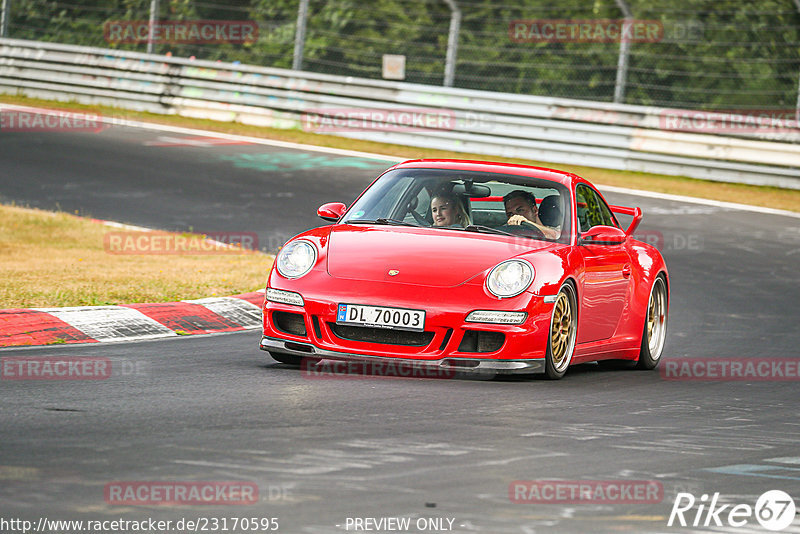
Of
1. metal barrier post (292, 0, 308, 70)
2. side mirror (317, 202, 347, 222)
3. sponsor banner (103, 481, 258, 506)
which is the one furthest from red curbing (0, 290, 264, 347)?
metal barrier post (292, 0, 308, 70)

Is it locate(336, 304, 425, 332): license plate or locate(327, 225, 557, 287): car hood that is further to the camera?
locate(327, 225, 557, 287): car hood

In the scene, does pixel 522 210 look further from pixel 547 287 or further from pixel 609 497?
pixel 609 497

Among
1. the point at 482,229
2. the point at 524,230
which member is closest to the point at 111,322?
the point at 482,229

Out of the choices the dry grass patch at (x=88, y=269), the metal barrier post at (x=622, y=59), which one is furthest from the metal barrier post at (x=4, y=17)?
the dry grass patch at (x=88, y=269)

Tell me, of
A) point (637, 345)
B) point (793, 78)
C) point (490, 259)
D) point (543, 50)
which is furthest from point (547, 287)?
point (543, 50)

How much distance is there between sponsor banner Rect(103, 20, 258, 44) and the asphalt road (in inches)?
636

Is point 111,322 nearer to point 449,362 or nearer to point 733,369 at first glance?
point 449,362

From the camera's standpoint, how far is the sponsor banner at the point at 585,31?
68.9 feet

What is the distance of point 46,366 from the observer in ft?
23.9

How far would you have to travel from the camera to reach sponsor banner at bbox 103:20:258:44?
82.1 ft

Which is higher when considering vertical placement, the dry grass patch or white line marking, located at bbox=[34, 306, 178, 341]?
the dry grass patch

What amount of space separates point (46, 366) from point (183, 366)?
74 cm

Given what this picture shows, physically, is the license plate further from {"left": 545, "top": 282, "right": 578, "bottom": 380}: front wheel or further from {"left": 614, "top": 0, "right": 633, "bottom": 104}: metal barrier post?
{"left": 614, "top": 0, "right": 633, "bottom": 104}: metal barrier post

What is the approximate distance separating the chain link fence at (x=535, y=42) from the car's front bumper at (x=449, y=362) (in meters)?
13.6
